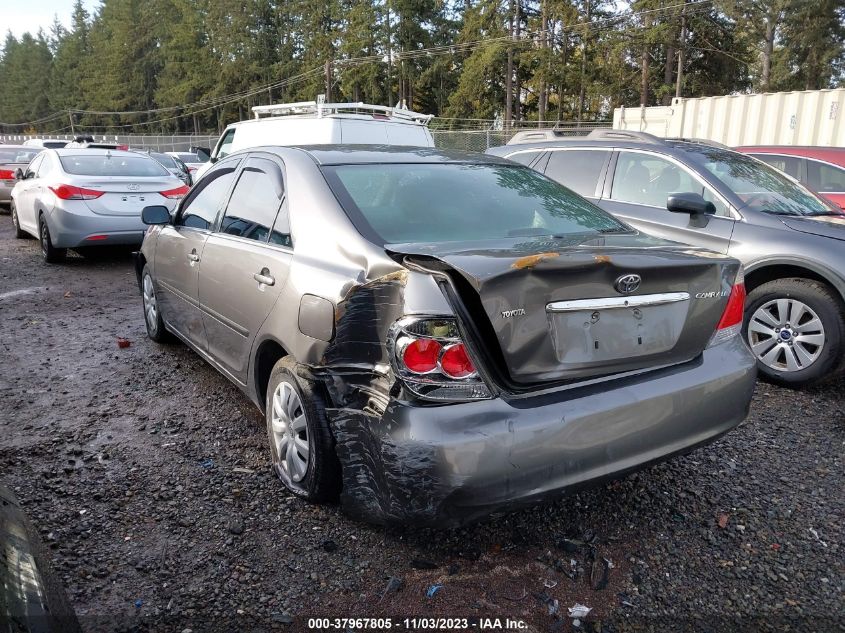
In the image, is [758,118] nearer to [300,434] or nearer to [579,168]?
[579,168]

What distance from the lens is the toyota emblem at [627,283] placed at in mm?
2293

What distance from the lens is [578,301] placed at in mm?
2232

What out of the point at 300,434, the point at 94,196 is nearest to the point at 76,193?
the point at 94,196

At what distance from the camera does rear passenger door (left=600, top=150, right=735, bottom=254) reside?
483 cm

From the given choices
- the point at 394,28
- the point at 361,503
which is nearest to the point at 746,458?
the point at 361,503

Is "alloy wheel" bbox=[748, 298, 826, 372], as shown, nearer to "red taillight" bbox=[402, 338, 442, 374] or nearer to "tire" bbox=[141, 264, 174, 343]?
"red taillight" bbox=[402, 338, 442, 374]

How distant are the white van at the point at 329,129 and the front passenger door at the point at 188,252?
180 inches

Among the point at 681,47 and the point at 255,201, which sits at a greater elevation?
the point at 681,47

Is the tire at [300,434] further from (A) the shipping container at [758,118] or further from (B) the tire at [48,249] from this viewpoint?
(A) the shipping container at [758,118]

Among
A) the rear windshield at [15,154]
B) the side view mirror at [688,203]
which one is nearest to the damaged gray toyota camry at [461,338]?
the side view mirror at [688,203]

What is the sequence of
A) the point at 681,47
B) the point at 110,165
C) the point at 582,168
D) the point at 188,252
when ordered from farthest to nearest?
the point at 681,47, the point at 110,165, the point at 582,168, the point at 188,252

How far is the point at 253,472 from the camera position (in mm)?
3205

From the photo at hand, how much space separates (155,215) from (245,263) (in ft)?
5.47

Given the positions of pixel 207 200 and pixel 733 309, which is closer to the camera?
pixel 733 309
